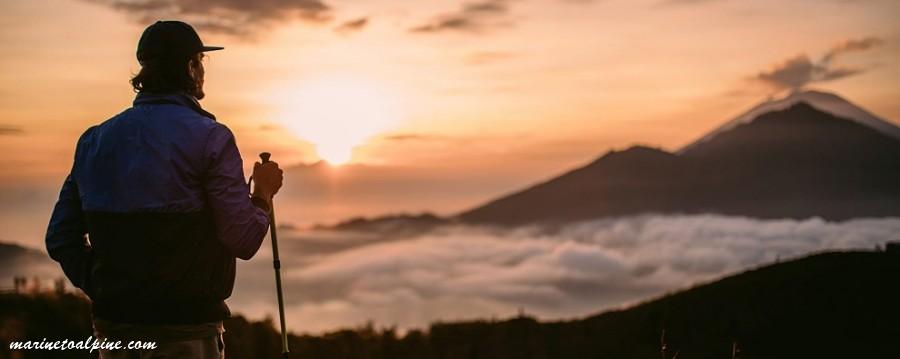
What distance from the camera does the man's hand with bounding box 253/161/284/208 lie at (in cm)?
510

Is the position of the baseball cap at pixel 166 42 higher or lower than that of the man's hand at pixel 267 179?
higher

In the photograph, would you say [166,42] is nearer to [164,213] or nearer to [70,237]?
[164,213]

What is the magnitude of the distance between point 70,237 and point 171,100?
865 millimetres

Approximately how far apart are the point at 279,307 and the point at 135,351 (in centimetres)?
139

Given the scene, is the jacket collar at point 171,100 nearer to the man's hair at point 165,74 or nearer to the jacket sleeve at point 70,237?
the man's hair at point 165,74

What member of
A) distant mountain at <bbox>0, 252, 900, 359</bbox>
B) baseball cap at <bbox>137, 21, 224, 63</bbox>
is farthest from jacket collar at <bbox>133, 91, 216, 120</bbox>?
distant mountain at <bbox>0, 252, 900, 359</bbox>

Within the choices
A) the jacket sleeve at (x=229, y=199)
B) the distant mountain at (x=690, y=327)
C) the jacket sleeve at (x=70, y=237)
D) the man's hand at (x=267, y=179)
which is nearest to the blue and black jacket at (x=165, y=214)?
the jacket sleeve at (x=229, y=199)

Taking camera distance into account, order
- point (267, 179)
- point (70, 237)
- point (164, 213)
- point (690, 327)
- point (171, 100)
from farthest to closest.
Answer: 1. point (690, 327)
2. point (267, 179)
3. point (70, 237)
4. point (171, 100)
5. point (164, 213)

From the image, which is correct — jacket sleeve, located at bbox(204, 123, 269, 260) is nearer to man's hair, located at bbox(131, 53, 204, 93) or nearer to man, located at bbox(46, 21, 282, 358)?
man, located at bbox(46, 21, 282, 358)

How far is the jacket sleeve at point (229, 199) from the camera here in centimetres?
446

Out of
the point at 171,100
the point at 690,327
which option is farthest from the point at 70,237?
the point at 690,327

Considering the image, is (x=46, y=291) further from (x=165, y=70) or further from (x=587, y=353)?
(x=587, y=353)

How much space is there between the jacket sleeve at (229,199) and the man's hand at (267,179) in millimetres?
540

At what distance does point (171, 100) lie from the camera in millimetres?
4621
